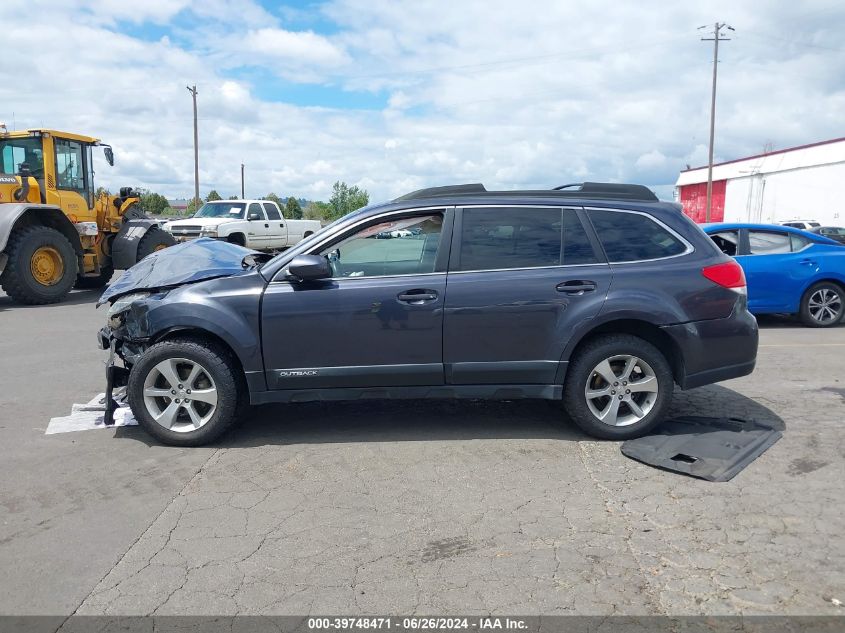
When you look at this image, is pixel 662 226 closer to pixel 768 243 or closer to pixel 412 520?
pixel 412 520

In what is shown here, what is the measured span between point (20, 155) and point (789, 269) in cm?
1361

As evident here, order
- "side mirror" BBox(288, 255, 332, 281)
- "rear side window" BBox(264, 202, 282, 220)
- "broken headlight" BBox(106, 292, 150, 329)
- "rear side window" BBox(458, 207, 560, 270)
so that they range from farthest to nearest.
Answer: "rear side window" BBox(264, 202, 282, 220), "broken headlight" BBox(106, 292, 150, 329), "rear side window" BBox(458, 207, 560, 270), "side mirror" BBox(288, 255, 332, 281)

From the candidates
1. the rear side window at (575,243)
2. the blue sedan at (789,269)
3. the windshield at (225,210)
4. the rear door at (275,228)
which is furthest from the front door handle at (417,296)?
the rear door at (275,228)

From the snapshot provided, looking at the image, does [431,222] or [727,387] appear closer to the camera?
[431,222]

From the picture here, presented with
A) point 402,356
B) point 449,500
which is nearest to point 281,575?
point 449,500

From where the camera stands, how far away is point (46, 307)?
43.4 ft

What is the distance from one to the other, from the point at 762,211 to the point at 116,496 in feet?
175

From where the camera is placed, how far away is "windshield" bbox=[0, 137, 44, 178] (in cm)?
1357

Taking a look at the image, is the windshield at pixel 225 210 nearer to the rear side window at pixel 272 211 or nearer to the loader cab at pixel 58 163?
the rear side window at pixel 272 211

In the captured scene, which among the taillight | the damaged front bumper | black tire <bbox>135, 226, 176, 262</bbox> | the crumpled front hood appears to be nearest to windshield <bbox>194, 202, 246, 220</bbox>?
black tire <bbox>135, 226, 176, 262</bbox>

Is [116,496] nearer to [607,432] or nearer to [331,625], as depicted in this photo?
[331,625]

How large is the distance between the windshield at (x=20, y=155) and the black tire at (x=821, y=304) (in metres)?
13.6

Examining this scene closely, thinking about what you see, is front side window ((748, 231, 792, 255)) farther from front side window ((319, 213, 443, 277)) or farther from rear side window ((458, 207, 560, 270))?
front side window ((319, 213, 443, 277))

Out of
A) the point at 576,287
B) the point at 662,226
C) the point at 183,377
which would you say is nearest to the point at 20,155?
the point at 183,377
